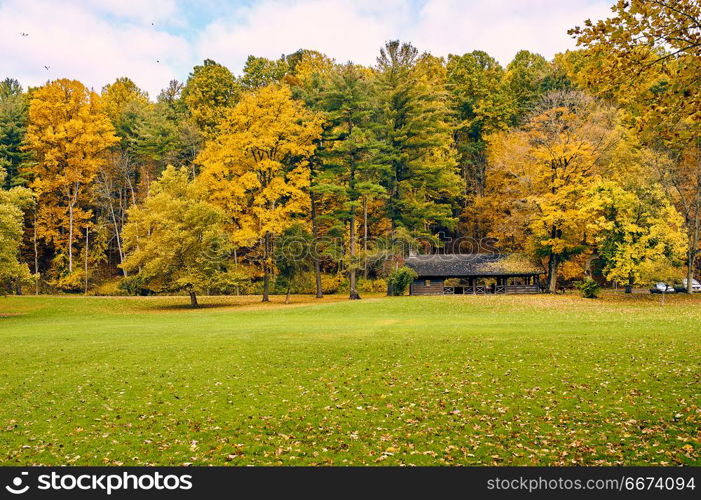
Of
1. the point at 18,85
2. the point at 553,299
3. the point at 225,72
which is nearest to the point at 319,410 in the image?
the point at 553,299

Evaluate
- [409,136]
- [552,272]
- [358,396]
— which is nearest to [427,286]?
[552,272]

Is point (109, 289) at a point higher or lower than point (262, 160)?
lower

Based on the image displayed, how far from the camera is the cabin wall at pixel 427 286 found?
45.3 meters

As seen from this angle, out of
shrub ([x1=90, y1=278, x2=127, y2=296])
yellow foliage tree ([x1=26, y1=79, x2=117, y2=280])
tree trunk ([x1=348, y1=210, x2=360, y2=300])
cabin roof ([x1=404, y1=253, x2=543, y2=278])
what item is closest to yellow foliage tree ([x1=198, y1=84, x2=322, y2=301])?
tree trunk ([x1=348, y1=210, x2=360, y2=300])

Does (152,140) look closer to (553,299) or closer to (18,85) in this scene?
(18,85)

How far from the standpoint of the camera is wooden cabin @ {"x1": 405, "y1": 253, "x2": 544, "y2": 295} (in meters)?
Result: 44.7

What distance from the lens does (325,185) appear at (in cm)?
4166

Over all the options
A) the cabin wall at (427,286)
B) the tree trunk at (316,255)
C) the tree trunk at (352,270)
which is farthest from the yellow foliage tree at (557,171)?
the tree trunk at (316,255)

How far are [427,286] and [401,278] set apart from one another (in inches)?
137

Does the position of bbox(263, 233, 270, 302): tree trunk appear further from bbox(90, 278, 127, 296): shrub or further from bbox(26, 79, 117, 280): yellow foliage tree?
bbox(26, 79, 117, 280): yellow foliage tree

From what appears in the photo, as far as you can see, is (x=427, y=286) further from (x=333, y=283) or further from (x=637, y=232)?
(x=637, y=232)

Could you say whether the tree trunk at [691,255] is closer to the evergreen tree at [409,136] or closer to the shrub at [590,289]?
the shrub at [590,289]

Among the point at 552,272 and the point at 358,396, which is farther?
the point at 552,272

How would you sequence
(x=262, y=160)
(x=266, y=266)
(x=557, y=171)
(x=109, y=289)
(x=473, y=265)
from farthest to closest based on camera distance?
(x=109, y=289), (x=473, y=265), (x=557, y=171), (x=266, y=266), (x=262, y=160)
